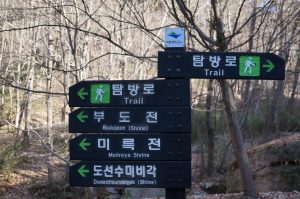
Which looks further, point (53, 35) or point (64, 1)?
point (53, 35)

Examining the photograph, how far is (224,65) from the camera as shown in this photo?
3891mm

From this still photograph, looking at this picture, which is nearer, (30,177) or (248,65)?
(248,65)

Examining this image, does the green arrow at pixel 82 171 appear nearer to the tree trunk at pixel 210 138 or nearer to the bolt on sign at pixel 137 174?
the bolt on sign at pixel 137 174

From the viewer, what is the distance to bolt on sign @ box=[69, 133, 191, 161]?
3771 millimetres

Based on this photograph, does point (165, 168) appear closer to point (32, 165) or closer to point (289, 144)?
point (289, 144)

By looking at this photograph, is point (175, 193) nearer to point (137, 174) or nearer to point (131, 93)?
point (137, 174)

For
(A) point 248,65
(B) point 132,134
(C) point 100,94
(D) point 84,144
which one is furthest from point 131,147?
(A) point 248,65

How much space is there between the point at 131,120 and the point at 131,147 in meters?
0.21

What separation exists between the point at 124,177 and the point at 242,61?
133 cm

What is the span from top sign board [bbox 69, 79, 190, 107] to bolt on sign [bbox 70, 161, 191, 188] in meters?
0.47

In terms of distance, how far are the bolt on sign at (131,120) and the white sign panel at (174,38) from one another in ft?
1.67

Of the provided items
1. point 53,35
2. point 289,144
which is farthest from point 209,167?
point 53,35

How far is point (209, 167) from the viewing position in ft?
44.1

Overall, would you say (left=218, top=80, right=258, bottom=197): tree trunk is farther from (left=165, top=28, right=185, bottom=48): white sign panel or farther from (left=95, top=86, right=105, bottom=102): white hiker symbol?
(left=95, top=86, right=105, bottom=102): white hiker symbol
